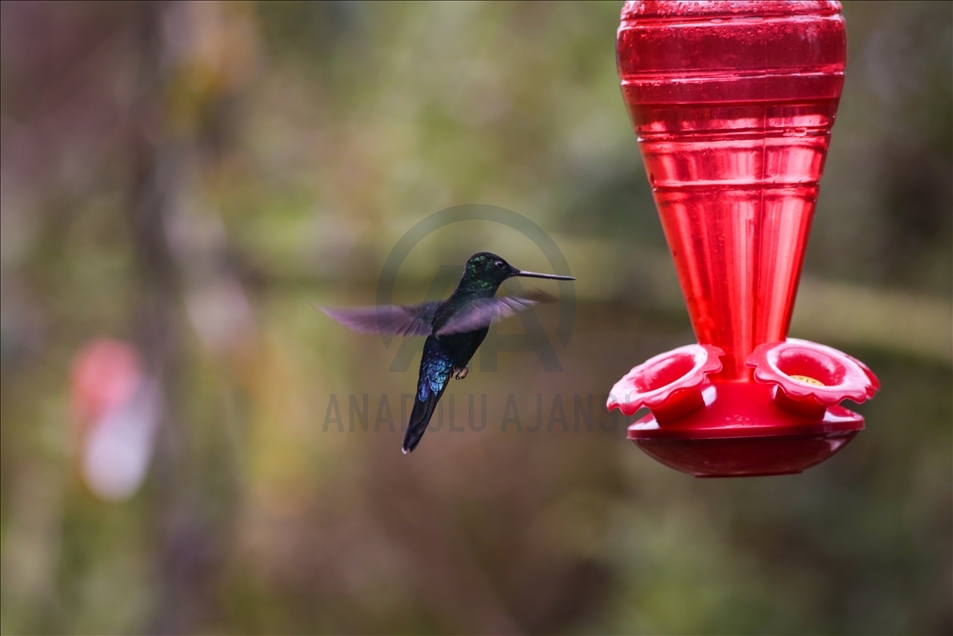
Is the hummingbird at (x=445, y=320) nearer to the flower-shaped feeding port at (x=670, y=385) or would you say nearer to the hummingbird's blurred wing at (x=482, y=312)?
the hummingbird's blurred wing at (x=482, y=312)

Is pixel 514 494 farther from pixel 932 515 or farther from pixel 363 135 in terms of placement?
pixel 932 515

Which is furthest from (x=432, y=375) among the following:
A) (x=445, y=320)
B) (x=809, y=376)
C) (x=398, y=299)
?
(x=398, y=299)

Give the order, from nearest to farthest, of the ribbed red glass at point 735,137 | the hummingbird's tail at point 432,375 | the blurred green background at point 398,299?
the ribbed red glass at point 735,137 → the hummingbird's tail at point 432,375 → the blurred green background at point 398,299

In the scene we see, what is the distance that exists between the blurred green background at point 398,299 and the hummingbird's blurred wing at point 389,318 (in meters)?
2.32

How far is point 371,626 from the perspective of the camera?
→ 8117 mm

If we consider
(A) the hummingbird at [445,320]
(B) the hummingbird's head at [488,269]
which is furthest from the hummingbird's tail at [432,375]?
(B) the hummingbird's head at [488,269]

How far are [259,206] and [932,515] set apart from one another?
153 inches

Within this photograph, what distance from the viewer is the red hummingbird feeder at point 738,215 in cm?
190

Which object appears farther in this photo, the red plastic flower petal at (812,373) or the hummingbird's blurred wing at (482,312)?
the hummingbird's blurred wing at (482,312)

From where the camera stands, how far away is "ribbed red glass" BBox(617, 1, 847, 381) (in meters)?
2.03

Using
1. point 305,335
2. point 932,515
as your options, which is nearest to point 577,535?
point 305,335

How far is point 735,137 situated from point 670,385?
567mm

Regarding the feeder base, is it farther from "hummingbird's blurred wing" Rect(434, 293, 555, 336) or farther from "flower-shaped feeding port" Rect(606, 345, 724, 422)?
"hummingbird's blurred wing" Rect(434, 293, 555, 336)

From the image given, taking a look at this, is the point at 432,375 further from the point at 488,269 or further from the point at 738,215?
the point at 738,215
